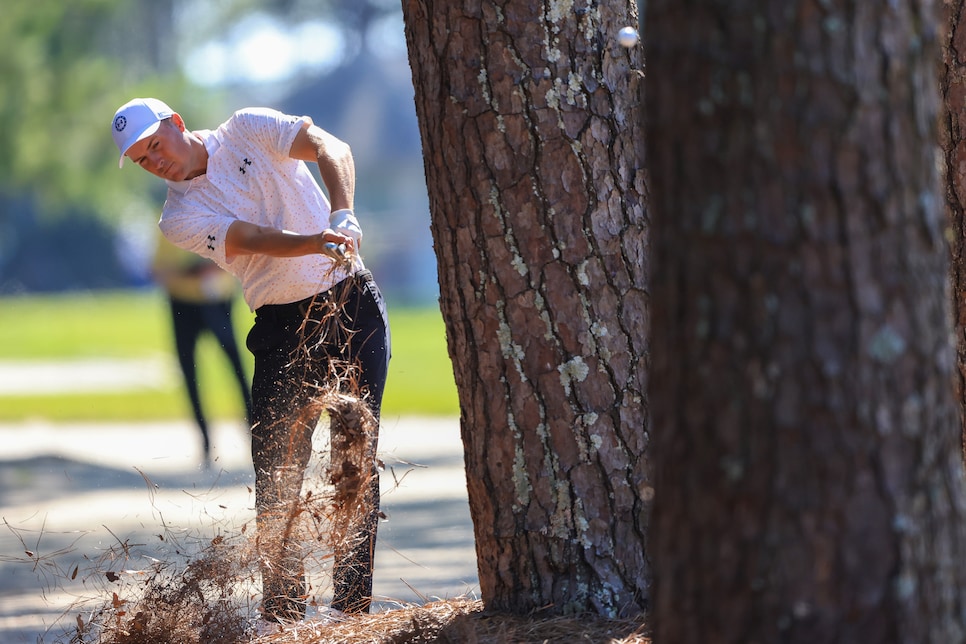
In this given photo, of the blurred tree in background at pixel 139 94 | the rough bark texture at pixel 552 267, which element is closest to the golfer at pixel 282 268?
the rough bark texture at pixel 552 267

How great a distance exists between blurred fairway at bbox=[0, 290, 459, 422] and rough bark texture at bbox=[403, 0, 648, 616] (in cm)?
242

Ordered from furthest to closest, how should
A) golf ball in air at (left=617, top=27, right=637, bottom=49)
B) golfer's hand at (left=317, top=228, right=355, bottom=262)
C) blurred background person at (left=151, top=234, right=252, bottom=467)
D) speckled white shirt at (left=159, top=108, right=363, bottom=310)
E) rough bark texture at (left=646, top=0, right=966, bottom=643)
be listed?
blurred background person at (left=151, top=234, right=252, bottom=467), speckled white shirt at (left=159, top=108, right=363, bottom=310), golfer's hand at (left=317, top=228, right=355, bottom=262), golf ball in air at (left=617, top=27, right=637, bottom=49), rough bark texture at (left=646, top=0, right=966, bottom=643)

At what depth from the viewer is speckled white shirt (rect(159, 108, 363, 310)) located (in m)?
4.26

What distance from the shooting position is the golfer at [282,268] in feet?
13.1

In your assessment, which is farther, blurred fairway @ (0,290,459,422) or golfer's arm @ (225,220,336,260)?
blurred fairway @ (0,290,459,422)

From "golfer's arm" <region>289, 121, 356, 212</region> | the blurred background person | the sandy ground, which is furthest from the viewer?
the blurred background person

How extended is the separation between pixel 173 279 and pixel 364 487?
583 centimetres

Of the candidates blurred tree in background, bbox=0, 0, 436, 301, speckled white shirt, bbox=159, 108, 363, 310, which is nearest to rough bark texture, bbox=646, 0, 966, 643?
speckled white shirt, bbox=159, 108, 363, 310

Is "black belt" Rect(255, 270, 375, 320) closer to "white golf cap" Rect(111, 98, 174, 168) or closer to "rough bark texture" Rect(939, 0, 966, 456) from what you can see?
"white golf cap" Rect(111, 98, 174, 168)

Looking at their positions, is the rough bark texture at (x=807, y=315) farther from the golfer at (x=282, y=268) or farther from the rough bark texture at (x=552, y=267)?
the golfer at (x=282, y=268)

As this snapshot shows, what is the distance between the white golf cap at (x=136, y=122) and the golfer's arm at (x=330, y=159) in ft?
1.56

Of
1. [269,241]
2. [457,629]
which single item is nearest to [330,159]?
[269,241]

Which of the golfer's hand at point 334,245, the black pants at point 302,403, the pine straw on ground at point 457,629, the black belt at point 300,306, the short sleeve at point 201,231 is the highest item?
the short sleeve at point 201,231

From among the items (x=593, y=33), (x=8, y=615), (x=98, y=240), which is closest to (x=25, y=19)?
(x=98, y=240)
